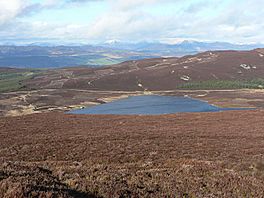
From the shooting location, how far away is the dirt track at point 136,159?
11.3 metres

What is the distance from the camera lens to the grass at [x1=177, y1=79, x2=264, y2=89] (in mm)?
167275

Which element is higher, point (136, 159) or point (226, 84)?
point (136, 159)

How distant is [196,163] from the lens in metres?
18.2

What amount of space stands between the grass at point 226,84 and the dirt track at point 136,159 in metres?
130

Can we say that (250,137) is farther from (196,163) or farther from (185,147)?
(196,163)

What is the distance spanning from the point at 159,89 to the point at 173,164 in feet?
487

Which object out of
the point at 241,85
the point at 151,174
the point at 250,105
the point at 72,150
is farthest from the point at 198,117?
the point at 241,85

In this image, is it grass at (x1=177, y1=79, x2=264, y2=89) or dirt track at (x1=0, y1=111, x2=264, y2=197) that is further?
grass at (x1=177, y1=79, x2=264, y2=89)

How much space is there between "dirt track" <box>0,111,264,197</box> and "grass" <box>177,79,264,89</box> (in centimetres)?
13049

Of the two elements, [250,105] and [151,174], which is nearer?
[151,174]

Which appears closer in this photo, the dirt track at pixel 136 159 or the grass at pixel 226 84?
the dirt track at pixel 136 159

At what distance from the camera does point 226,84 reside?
172m

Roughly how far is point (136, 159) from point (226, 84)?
16148cm

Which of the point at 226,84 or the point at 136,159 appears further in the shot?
the point at 226,84
